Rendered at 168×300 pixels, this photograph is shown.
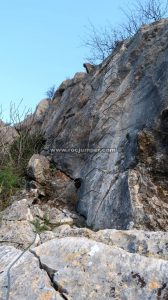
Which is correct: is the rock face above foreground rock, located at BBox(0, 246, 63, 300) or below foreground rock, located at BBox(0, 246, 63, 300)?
above

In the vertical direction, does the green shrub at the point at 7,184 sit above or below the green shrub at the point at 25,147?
below

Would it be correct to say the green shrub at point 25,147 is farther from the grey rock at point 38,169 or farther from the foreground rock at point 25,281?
the foreground rock at point 25,281

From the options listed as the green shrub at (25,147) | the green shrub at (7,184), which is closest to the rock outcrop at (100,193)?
the green shrub at (7,184)

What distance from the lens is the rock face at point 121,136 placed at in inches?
199

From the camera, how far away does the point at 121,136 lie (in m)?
6.11

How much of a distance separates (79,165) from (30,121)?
3386 mm

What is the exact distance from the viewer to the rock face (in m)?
5.05

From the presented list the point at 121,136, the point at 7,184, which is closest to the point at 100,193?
the point at 121,136

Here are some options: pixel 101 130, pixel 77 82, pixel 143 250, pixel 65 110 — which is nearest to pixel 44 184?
pixel 101 130

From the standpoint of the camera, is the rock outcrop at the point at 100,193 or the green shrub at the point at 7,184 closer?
the rock outcrop at the point at 100,193

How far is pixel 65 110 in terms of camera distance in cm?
867

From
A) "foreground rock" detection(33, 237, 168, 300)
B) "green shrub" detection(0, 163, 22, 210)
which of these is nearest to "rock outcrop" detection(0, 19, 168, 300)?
"foreground rock" detection(33, 237, 168, 300)

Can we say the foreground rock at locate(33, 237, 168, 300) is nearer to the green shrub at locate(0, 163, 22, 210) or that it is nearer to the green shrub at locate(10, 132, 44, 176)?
the green shrub at locate(0, 163, 22, 210)

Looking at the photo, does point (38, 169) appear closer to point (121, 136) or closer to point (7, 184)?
point (7, 184)
